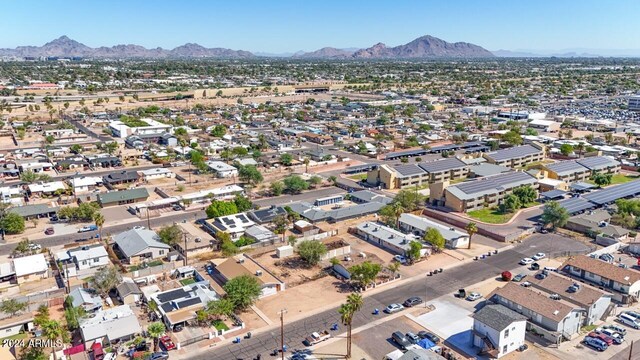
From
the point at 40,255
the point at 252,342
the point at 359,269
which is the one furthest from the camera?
the point at 40,255

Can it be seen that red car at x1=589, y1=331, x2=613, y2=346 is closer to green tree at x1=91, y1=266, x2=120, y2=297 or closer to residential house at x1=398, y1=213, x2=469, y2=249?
residential house at x1=398, y1=213, x2=469, y2=249

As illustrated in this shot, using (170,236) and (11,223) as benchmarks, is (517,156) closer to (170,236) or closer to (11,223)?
(170,236)

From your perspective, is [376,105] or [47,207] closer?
[47,207]

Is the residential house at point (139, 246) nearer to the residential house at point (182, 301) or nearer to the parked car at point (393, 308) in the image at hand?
the residential house at point (182, 301)

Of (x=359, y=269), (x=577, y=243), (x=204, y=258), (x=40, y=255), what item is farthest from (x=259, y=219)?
(x=577, y=243)

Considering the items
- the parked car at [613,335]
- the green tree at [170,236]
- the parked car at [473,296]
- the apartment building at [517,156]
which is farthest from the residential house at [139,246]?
the apartment building at [517,156]

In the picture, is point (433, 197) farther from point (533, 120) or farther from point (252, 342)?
point (533, 120)
